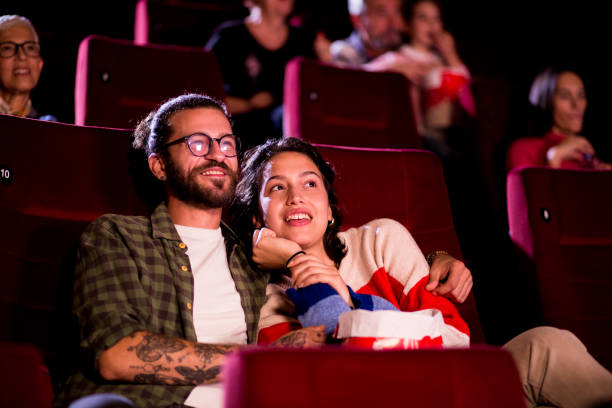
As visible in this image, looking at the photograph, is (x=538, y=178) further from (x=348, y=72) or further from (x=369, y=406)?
(x=369, y=406)

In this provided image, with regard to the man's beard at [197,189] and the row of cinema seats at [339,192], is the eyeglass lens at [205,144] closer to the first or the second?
the man's beard at [197,189]

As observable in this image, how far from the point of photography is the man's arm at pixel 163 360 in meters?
1.02

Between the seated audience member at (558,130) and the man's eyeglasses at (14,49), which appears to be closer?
the man's eyeglasses at (14,49)

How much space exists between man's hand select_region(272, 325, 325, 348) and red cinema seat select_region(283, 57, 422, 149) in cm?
109

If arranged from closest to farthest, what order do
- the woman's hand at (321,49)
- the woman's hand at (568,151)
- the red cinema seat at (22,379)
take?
the red cinema seat at (22,379) < the woman's hand at (568,151) < the woman's hand at (321,49)

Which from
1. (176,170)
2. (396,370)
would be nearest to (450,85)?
(176,170)

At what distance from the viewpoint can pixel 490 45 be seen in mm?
3531

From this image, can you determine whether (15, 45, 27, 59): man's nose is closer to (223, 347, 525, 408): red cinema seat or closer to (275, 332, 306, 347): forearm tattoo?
(275, 332, 306, 347): forearm tattoo

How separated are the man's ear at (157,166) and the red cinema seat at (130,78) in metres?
0.58

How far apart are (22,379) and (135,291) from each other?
1.03ft

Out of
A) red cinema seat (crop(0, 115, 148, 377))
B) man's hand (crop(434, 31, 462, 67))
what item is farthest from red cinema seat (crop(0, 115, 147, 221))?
man's hand (crop(434, 31, 462, 67))

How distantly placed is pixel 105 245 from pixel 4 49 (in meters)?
1.04

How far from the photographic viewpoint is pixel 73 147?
4.61 feet

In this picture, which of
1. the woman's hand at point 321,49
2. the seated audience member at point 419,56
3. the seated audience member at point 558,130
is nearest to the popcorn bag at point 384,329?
the seated audience member at point 558,130
